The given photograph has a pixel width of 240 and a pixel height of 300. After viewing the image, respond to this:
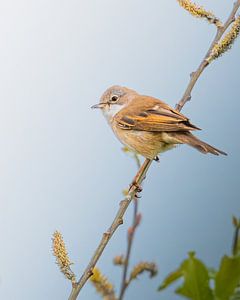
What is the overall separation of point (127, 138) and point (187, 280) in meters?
3.68

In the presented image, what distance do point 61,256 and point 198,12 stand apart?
1693 mm

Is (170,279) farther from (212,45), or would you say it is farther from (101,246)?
(212,45)

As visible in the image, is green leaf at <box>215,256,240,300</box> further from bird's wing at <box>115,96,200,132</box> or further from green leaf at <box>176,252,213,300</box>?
bird's wing at <box>115,96,200,132</box>

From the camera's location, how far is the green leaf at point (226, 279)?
0.71 meters

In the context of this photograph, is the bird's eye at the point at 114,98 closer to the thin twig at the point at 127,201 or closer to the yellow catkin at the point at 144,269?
the thin twig at the point at 127,201

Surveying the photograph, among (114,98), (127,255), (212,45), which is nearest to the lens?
(127,255)

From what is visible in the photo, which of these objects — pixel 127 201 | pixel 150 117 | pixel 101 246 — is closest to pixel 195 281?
pixel 101 246

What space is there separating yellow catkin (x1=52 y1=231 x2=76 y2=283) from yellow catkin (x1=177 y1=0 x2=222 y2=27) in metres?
1.61

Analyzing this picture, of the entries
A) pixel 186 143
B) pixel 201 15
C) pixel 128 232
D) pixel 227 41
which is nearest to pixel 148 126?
pixel 186 143

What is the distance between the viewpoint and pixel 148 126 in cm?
416

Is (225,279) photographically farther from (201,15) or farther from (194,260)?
(201,15)

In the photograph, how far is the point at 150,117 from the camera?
4.20m

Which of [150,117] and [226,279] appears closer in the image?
[226,279]

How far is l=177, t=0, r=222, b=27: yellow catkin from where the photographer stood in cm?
281
